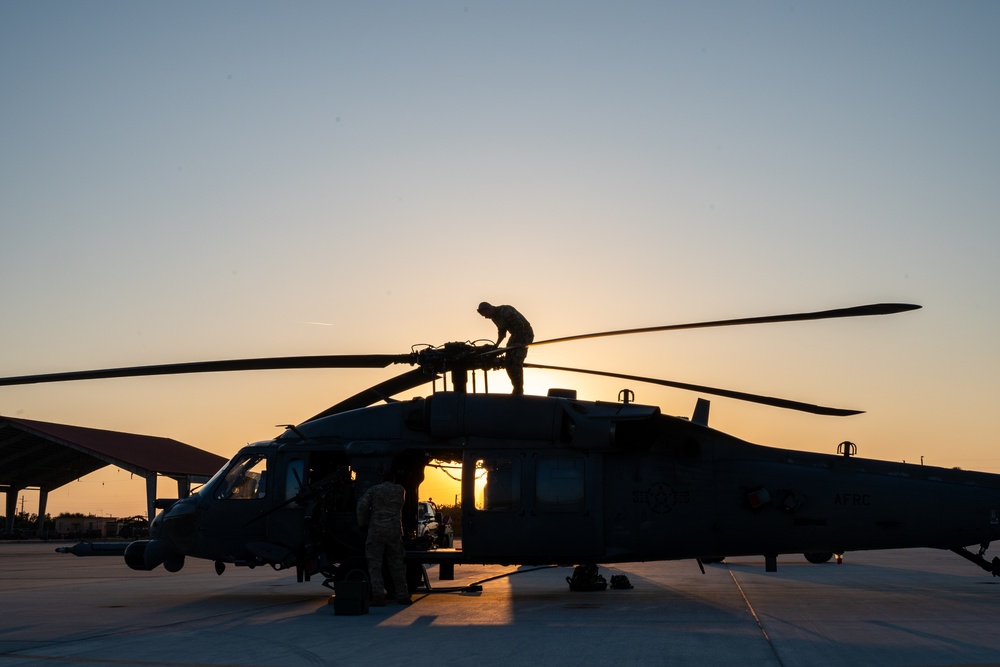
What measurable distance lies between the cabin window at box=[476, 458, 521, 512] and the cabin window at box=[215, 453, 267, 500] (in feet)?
11.2

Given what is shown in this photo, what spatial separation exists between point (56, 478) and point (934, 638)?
56.3 metres

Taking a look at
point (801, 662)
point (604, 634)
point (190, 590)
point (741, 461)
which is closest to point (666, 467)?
point (741, 461)

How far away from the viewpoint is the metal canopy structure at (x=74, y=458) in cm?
4869

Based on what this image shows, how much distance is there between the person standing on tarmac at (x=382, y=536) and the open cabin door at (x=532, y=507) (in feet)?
3.44

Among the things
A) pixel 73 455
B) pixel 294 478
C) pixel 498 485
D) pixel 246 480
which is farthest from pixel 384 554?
pixel 73 455

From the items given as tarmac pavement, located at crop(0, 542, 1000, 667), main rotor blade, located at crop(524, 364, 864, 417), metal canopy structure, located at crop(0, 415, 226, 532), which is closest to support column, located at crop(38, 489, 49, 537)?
metal canopy structure, located at crop(0, 415, 226, 532)

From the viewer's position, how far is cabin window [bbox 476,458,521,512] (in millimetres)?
14078

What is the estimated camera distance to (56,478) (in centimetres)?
5666

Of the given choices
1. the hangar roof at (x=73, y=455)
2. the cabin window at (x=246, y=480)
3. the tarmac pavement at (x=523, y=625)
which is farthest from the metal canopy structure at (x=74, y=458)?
the cabin window at (x=246, y=480)

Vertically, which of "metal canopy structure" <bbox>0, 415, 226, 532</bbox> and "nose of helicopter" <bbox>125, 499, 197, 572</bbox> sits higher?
"metal canopy structure" <bbox>0, 415, 226, 532</bbox>

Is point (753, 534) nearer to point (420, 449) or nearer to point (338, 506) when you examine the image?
point (420, 449)

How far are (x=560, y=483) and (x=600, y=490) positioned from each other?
1.93 ft

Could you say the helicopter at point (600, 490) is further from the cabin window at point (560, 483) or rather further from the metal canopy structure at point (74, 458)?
the metal canopy structure at point (74, 458)

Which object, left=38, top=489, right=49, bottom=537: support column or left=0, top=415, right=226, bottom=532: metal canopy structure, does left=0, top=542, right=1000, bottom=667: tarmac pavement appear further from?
left=38, top=489, right=49, bottom=537: support column
